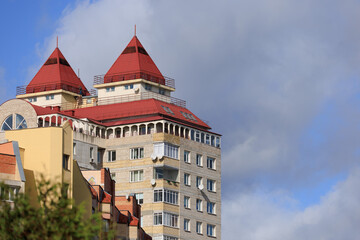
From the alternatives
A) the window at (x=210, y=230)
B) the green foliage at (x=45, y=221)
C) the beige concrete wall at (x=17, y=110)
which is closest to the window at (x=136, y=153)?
the window at (x=210, y=230)

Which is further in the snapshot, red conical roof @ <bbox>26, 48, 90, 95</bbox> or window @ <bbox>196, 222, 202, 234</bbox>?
red conical roof @ <bbox>26, 48, 90, 95</bbox>

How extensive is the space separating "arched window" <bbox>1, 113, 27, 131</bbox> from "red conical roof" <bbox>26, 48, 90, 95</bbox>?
2493 cm

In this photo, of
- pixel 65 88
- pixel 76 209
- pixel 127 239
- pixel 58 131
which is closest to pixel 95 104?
pixel 65 88

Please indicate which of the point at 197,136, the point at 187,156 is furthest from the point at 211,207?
the point at 197,136

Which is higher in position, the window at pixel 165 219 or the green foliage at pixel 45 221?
the window at pixel 165 219

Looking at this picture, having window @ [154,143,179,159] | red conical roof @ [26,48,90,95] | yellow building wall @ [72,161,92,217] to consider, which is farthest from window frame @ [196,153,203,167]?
yellow building wall @ [72,161,92,217]

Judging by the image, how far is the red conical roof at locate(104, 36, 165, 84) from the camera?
143 m

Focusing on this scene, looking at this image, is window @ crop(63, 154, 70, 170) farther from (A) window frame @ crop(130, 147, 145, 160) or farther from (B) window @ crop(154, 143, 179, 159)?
(A) window frame @ crop(130, 147, 145, 160)

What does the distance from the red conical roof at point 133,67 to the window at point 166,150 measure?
17.0m

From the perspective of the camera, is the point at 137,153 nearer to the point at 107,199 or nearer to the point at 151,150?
the point at 151,150

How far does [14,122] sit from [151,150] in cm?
1649

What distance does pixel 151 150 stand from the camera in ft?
418

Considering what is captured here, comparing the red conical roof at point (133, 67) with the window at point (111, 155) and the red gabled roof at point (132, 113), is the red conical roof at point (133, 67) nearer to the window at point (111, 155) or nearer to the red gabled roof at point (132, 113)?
the red gabled roof at point (132, 113)

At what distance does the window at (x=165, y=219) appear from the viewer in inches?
4919
